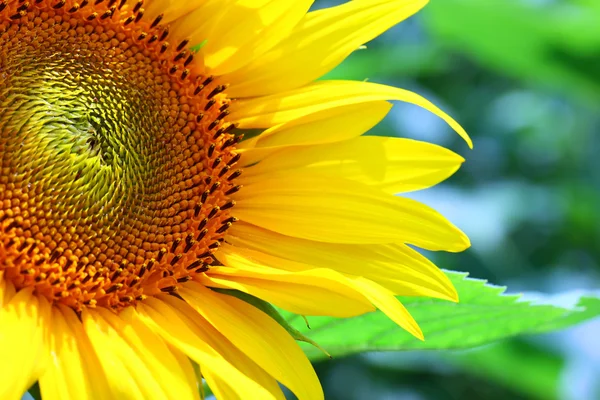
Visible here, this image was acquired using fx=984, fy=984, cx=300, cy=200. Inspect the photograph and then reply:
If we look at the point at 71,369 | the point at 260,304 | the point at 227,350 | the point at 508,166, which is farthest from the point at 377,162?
the point at 508,166

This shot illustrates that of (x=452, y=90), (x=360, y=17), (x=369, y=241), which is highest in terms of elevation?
(x=452, y=90)

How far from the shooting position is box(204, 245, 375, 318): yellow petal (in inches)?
67.5

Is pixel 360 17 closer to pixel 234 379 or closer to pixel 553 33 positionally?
pixel 234 379

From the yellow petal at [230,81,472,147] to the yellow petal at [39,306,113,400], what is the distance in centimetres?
56

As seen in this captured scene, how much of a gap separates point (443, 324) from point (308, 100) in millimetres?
513

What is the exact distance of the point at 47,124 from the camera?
5.92 ft

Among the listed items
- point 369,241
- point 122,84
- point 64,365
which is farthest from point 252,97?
point 64,365

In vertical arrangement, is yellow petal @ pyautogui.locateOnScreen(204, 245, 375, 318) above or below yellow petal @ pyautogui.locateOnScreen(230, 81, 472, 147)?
below

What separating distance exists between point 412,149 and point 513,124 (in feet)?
8.98

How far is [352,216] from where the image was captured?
6.17 ft

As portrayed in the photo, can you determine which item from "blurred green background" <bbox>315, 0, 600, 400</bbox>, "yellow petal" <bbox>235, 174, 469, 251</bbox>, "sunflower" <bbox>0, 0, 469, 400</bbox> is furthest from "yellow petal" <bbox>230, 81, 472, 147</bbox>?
"blurred green background" <bbox>315, 0, 600, 400</bbox>

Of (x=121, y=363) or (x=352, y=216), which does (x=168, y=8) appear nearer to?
(x=352, y=216)

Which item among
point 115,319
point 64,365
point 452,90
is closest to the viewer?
point 64,365

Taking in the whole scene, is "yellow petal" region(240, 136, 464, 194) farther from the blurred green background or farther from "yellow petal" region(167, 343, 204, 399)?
the blurred green background
